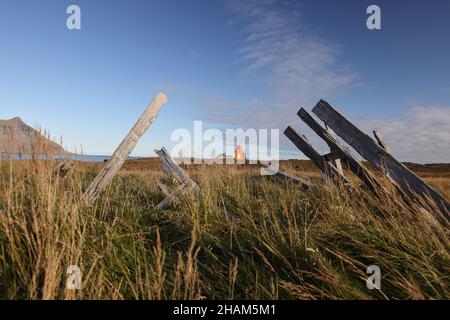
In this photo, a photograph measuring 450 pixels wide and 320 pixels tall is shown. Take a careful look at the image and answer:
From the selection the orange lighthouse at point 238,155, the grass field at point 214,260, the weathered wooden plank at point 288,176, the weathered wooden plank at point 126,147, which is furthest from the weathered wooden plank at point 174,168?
the orange lighthouse at point 238,155

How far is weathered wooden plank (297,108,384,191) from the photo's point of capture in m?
4.41

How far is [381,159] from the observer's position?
14.0 ft

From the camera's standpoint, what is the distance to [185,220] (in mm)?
4090

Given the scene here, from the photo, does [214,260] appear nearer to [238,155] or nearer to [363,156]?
[363,156]

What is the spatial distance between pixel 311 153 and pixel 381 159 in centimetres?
172

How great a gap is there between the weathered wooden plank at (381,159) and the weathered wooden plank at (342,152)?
20 centimetres

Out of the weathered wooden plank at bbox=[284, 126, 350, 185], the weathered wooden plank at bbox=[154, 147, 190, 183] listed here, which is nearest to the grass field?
the weathered wooden plank at bbox=[284, 126, 350, 185]

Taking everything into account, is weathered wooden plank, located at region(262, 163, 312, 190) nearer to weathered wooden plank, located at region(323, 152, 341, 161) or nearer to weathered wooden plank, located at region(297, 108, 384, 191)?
weathered wooden plank, located at region(323, 152, 341, 161)
